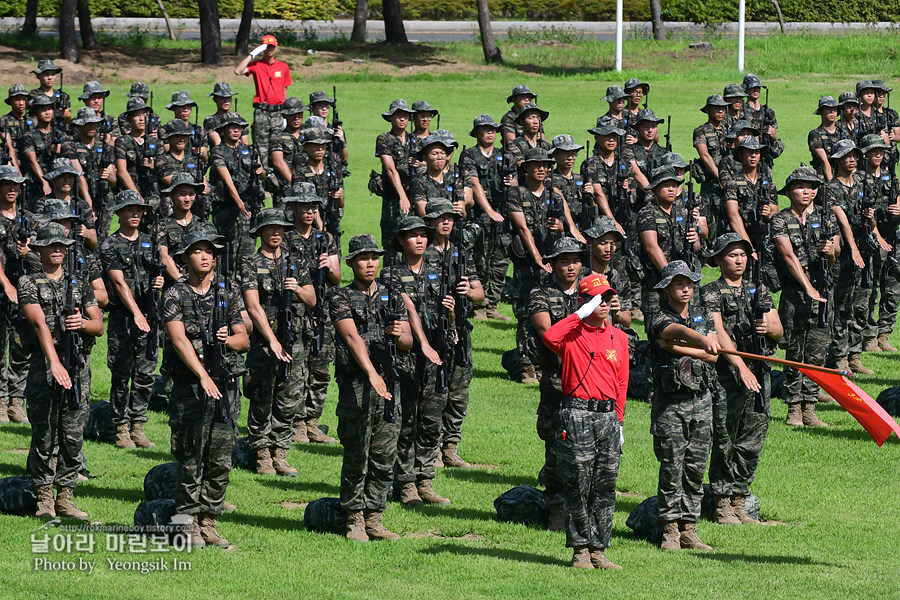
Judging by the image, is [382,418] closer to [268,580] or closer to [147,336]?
[268,580]

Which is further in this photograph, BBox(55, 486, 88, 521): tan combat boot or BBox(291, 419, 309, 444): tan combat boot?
BBox(291, 419, 309, 444): tan combat boot

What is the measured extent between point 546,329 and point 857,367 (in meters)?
8.33

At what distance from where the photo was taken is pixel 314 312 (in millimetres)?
15992

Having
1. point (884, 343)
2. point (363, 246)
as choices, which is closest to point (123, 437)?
point (363, 246)

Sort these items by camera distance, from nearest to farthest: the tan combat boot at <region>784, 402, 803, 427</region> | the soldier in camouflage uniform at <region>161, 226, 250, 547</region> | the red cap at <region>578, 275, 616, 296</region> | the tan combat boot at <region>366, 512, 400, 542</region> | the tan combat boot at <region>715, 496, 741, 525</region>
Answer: the red cap at <region>578, 275, 616, 296</region>
the soldier in camouflage uniform at <region>161, 226, 250, 547</region>
the tan combat boot at <region>366, 512, 400, 542</region>
the tan combat boot at <region>715, 496, 741, 525</region>
the tan combat boot at <region>784, 402, 803, 427</region>

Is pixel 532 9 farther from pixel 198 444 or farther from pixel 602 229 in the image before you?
pixel 198 444

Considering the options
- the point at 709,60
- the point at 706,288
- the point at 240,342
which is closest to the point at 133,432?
the point at 240,342

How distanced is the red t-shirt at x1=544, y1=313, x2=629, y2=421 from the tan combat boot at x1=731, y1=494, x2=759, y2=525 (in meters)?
2.56

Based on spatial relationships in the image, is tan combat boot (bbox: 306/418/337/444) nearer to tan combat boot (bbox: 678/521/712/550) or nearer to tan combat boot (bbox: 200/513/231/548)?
tan combat boot (bbox: 200/513/231/548)

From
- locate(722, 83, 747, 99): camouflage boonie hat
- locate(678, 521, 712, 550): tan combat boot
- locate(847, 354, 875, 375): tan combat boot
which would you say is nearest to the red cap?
locate(678, 521, 712, 550): tan combat boot

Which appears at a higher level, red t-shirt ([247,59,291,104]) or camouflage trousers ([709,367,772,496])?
red t-shirt ([247,59,291,104])

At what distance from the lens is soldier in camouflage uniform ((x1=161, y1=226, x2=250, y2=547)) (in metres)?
12.8

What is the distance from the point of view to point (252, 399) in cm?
1570

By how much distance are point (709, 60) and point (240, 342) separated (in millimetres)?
39847
